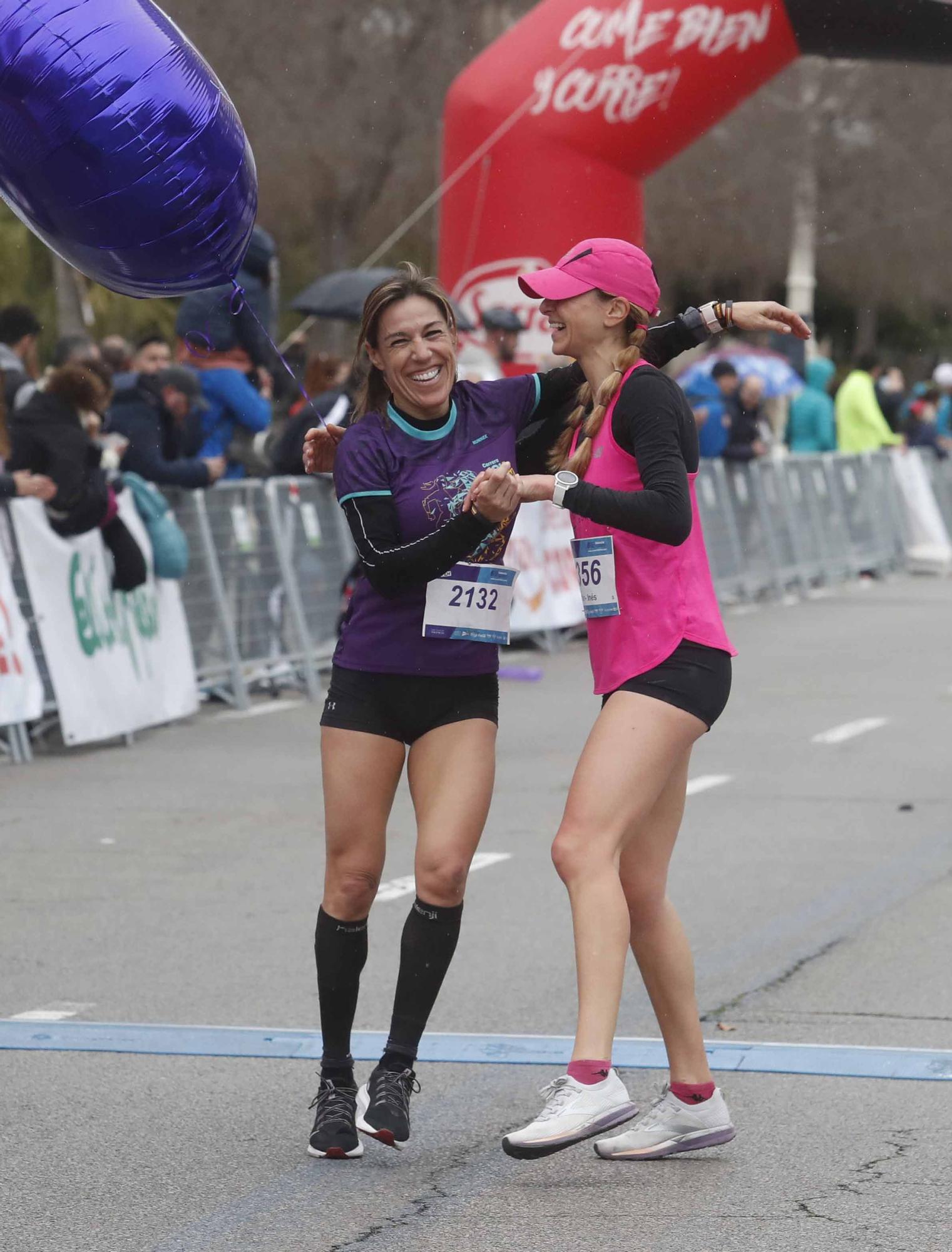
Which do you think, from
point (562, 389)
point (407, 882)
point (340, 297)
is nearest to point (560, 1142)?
point (562, 389)

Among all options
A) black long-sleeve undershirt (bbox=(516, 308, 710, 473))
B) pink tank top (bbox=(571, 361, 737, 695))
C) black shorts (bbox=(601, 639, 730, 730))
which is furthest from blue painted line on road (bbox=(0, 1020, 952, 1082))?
black long-sleeve undershirt (bbox=(516, 308, 710, 473))

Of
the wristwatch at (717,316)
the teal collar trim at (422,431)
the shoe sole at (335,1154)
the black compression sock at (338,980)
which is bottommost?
the shoe sole at (335,1154)

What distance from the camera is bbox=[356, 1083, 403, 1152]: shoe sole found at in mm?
4676

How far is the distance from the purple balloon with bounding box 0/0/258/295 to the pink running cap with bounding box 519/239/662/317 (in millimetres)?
767

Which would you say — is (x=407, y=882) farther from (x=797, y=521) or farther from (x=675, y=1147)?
(x=797, y=521)

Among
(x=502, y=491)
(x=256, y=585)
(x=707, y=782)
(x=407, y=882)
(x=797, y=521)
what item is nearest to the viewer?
(x=502, y=491)

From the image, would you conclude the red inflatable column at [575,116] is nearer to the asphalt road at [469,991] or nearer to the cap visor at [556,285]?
the asphalt road at [469,991]

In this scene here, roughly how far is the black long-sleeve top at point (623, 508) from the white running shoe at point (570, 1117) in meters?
1.10

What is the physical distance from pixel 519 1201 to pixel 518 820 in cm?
485

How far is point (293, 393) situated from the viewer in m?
14.9

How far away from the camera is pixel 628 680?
4695 mm

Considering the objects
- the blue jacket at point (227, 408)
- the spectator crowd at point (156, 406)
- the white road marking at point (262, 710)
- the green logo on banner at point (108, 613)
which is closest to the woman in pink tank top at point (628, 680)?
the spectator crowd at point (156, 406)

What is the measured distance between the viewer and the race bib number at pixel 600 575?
4660 millimetres

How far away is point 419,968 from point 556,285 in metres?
1.50
